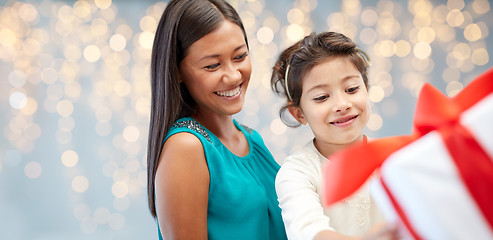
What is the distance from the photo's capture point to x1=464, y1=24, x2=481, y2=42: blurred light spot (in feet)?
9.23

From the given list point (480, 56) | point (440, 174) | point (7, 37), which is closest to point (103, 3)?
point (7, 37)

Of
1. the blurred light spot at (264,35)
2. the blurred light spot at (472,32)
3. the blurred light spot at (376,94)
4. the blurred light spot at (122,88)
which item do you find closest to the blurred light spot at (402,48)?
the blurred light spot at (376,94)

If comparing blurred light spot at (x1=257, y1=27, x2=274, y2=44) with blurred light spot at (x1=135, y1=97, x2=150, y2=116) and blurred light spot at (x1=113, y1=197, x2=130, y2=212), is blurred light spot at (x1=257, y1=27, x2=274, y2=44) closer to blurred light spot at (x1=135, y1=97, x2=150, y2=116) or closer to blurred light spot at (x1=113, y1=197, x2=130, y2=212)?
blurred light spot at (x1=135, y1=97, x2=150, y2=116)

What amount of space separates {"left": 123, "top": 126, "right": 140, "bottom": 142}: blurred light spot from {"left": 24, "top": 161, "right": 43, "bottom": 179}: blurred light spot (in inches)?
18.5

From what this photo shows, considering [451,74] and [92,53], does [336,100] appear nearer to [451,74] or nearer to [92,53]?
[92,53]

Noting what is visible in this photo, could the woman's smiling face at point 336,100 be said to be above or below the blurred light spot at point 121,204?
above

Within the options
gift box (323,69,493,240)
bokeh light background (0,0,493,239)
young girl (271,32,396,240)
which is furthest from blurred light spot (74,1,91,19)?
gift box (323,69,493,240)

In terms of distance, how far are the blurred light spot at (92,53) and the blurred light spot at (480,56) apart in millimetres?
2063

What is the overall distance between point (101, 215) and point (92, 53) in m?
0.86

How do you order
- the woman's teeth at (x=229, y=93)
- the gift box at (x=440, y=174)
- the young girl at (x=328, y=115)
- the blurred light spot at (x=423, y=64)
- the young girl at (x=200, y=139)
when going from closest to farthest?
the gift box at (x=440, y=174) < the young girl at (x=328, y=115) < the young girl at (x=200, y=139) < the woman's teeth at (x=229, y=93) < the blurred light spot at (x=423, y=64)

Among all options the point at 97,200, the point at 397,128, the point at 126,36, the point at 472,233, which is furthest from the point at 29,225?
the point at 472,233

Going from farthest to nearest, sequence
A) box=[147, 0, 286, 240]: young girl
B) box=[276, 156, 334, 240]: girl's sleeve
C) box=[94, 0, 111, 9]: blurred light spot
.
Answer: box=[94, 0, 111, 9]: blurred light spot → box=[147, 0, 286, 240]: young girl → box=[276, 156, 334, 240]: girl's sleeve

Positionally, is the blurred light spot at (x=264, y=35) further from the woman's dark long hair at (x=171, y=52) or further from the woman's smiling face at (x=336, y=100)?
the woman's smiling face at (x=336, y=100)

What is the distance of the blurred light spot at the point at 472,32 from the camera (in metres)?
2.81
